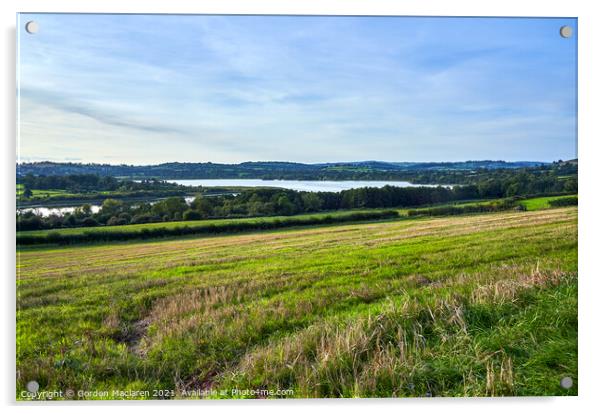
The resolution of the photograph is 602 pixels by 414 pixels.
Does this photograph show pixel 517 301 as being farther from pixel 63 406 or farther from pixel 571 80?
pixel 63 406

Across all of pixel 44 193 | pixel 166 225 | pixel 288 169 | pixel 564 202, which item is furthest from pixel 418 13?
pixel 44 193

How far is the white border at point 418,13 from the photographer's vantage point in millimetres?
3730

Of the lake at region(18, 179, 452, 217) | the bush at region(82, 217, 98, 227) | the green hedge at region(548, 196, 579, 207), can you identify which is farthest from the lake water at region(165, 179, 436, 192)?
the green hedge at region(548, 196, 579, 207)

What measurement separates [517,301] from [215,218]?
3001mm

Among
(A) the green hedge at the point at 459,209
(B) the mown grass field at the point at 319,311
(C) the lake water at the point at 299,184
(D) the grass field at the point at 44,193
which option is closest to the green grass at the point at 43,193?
(D) the grass field at the point at 44,193

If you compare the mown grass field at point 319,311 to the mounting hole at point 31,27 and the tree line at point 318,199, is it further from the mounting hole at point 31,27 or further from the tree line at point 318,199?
the mounting hole at point 31,27

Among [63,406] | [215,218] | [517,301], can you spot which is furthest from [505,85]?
[63,406]

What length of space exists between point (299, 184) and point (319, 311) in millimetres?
1286

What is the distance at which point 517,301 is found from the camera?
12.5 feet

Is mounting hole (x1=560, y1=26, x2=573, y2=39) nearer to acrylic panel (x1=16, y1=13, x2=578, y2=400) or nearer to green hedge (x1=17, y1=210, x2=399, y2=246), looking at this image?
acrylic panel (x1=16, y1=13, x2=578, y2=400)

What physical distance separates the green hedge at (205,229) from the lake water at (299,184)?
300mm

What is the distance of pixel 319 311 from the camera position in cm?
389

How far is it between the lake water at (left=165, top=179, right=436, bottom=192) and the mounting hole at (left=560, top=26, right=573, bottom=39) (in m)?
2.00

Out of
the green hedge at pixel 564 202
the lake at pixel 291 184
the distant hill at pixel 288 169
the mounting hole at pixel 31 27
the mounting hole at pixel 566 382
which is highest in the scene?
the mounting hole at pixel 31 27
